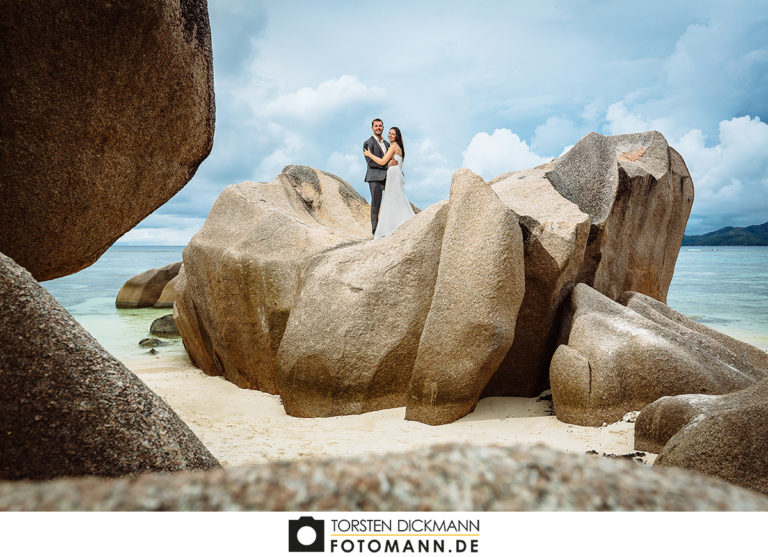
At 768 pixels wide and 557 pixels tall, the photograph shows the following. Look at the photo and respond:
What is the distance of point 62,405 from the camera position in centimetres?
162

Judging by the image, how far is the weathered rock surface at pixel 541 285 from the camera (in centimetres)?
517

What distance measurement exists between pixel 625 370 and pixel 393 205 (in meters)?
4.25

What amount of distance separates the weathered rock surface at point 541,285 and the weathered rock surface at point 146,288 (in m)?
14.1

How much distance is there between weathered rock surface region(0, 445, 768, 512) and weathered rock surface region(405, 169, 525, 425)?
374cm

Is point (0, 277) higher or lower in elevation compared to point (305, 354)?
higher

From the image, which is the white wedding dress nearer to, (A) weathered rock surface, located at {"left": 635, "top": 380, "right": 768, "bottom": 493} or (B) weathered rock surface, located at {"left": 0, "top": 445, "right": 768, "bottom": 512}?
(A) weathered rock surface, located at {"left": 635, "top": 380, "right": 768, "bottom": 493}

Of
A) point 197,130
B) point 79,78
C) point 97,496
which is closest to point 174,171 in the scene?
point 197,130

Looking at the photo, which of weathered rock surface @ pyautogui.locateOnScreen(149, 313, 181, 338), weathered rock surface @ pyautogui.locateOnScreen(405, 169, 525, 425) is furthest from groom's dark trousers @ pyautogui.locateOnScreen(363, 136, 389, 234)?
weathered rock surface @ pyautogui.locateOnScreen(149, 313, 181, 338)

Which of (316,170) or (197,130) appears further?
(316,170)

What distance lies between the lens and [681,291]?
26969 millimetres

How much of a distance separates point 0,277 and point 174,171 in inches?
67.3

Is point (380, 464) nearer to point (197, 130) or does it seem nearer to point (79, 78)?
point (79, 78)
